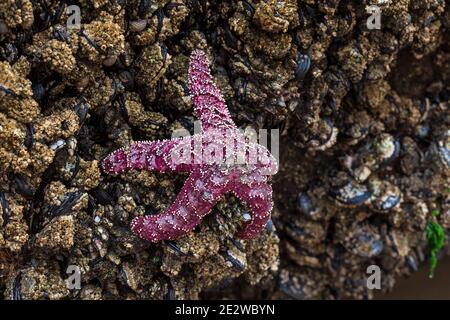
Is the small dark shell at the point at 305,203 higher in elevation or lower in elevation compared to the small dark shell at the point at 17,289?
higher

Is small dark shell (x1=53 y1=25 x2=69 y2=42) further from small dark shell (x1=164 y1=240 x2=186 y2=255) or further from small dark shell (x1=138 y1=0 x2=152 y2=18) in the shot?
small dark shell (x1=164 y1=240 x2=186 y2=255)

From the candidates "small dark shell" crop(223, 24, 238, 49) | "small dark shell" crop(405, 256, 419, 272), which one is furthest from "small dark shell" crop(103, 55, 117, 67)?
"small dark shell" crop(405, 256, 419, 272)

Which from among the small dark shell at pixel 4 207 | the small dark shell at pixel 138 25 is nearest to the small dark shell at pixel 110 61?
the small dark shell at pixel 138 25

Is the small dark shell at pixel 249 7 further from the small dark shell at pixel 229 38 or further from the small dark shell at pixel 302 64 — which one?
the small dark shell at pixel 302 64

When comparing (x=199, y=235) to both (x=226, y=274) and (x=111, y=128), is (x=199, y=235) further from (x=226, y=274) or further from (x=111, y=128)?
(x=111, y=128)

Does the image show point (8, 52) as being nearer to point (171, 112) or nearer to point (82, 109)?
point (82, 109)
